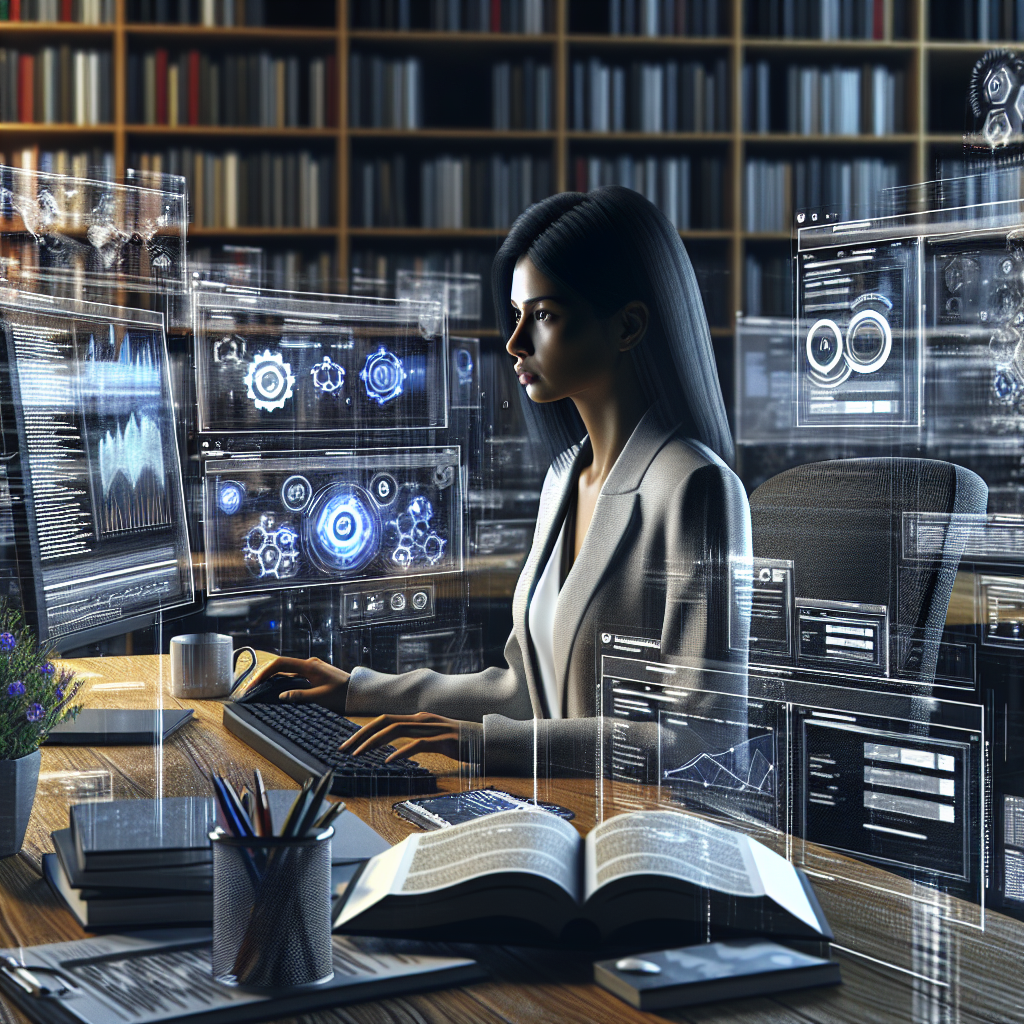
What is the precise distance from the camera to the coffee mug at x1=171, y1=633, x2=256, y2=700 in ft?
4.34

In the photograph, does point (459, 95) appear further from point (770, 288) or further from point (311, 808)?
point (311, 808)

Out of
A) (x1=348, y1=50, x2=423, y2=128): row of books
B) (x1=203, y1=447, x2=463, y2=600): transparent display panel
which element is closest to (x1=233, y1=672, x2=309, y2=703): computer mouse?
(x1=203, y1=447, x2=463, y2=600): transparent display panel

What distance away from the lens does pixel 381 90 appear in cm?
275

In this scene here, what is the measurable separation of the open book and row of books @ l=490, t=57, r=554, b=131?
2112 millimetres

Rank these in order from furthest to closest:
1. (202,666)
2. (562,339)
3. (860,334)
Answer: (202,666)
(562,339)
(860,334)

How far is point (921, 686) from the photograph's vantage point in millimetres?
810

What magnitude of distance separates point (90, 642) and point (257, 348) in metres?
0.37

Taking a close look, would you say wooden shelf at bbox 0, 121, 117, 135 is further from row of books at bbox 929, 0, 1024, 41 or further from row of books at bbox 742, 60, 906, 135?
row of books at bbox 929, 0, 1024, 41

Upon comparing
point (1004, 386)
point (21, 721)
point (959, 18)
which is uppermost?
point (959, 18)

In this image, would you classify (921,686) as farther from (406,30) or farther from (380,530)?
(406,30)

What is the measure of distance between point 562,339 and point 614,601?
0.30 metres

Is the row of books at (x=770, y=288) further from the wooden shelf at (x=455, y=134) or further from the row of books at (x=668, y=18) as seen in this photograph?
the row of books at (x=668, y=18)

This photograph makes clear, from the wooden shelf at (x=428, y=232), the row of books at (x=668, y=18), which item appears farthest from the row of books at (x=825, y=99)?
the wooden shelf at (x=428, y=232)

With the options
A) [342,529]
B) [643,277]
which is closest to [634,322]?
[643,277]
